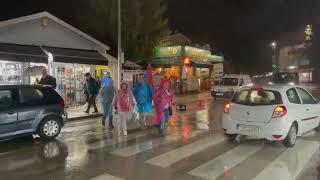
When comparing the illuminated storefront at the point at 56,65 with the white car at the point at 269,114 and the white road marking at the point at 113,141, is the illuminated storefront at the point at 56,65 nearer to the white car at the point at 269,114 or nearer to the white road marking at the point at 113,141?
the white road marking at the point at 113,141

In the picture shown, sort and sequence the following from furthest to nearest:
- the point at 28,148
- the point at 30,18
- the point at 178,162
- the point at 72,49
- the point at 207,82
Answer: the point at 207,82 < the point at 72,49 < the point at 30,18 < the point at 28,148 < the point at 178,162

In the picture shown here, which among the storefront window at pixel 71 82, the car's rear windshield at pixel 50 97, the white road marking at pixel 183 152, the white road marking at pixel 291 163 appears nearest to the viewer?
the white road marking at pixel 291 163

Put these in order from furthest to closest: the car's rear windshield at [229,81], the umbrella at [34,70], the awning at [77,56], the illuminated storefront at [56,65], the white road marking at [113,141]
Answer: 1. the car's rear windshield at [229,81]
2. the awning at [77,56]
3. the umbrella at [34,70]
4. the illuminated storefront at [56,65]
5. the white road marking at [113,141]

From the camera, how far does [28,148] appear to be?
9.30m

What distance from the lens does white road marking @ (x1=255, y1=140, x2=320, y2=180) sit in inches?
267

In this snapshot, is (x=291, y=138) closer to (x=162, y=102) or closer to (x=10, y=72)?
(x=162, y=102)

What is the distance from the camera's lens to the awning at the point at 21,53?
50.6 feet

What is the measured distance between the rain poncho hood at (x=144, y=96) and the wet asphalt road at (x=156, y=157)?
1.19 metres

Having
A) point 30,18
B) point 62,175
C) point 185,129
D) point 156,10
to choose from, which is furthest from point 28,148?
point 156,10

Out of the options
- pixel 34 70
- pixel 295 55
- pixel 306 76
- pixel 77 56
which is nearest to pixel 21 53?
pixel 34 70

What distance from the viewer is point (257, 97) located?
9.68m

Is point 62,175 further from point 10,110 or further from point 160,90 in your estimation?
point 160,90

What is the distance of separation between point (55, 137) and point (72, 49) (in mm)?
9792

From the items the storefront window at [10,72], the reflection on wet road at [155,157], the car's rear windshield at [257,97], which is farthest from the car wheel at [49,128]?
the storefront window at [10,72]
